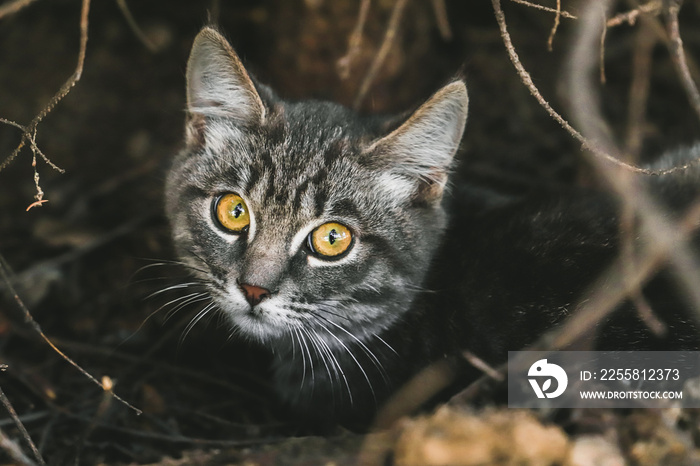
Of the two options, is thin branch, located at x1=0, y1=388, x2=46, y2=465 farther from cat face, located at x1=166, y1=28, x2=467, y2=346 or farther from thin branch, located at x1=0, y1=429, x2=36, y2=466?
cat face, located at x1=166, y1=28, x2=467, y2=346

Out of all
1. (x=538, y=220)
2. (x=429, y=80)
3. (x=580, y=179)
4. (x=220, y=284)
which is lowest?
(x=220, y=284)

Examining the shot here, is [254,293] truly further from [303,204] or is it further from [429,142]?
[429,142]

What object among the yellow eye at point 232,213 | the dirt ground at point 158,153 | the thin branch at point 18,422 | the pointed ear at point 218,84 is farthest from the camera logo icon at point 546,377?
the thin branch at point 18,422

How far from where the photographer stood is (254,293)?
8.15 ft

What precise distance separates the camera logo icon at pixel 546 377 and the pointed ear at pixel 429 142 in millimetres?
918

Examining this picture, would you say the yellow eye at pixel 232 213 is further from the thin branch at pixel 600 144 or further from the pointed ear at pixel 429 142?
the thin branch at pixel 600 144

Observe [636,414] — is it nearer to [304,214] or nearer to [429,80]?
[304,214]

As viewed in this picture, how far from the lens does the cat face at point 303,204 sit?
8.55 ft

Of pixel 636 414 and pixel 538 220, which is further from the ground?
pixel 538 220

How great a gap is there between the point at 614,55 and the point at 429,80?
1.42 m

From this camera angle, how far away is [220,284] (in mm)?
2625

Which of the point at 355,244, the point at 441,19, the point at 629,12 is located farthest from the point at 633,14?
the point at 355,244

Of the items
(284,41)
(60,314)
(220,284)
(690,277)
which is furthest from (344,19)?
(690,277)

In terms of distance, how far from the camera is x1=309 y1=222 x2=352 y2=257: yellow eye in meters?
2.68
